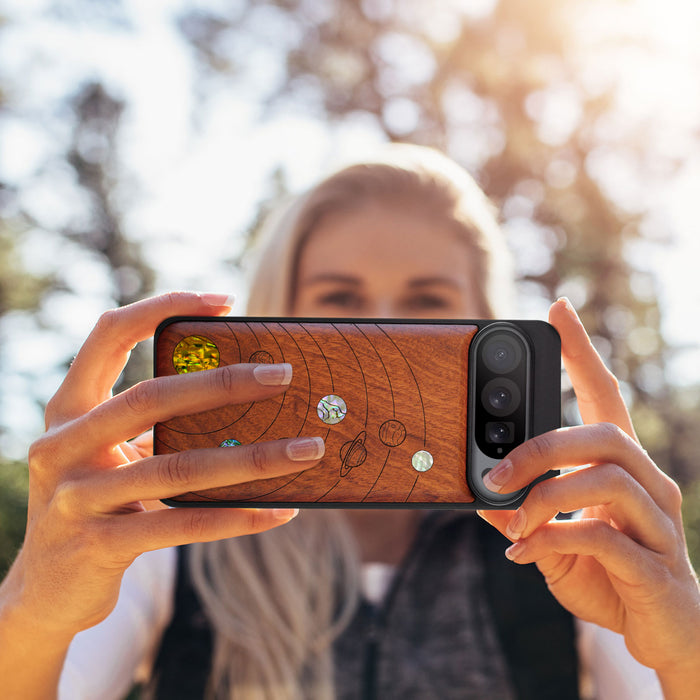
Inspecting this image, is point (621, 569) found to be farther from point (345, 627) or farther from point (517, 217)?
point (517, 217)

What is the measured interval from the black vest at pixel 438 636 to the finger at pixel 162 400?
53.4 inches

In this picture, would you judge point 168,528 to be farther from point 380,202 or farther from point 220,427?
point 380,202

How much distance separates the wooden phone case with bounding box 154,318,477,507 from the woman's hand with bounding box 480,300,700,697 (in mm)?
163

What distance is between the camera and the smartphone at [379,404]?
1.34 m

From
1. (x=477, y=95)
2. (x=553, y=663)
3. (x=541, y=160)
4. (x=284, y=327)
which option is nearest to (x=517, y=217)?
(x=541, y=160)

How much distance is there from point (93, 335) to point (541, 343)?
1.01 meters

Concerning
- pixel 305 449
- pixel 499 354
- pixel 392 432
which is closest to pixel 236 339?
pixel 305 449

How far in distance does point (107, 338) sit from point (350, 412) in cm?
56

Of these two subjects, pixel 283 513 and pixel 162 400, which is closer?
pixel 162 400

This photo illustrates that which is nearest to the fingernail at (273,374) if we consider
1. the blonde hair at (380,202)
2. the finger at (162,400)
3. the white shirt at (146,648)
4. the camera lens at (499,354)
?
the finger at (162,400)

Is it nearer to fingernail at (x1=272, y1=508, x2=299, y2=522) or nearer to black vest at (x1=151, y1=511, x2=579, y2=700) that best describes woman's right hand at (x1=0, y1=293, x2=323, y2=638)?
fingernail at (x1=272, y1=508, x2=299, y2=522)

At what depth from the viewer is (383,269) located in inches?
94.7

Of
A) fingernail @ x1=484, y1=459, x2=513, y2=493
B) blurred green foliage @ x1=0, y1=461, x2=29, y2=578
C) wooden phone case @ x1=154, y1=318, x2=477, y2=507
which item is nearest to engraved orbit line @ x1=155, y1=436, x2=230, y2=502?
wooden phone case @ x1=154, y1=318, x2=477, y2=507

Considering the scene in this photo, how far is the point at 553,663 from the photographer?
2180mm
